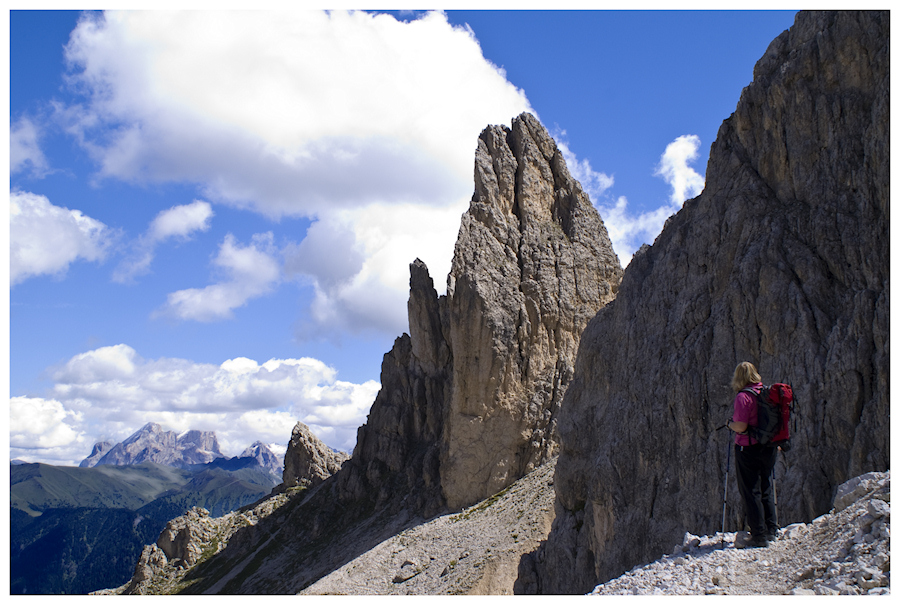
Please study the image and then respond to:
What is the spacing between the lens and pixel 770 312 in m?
26.4

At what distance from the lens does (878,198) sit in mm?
24172

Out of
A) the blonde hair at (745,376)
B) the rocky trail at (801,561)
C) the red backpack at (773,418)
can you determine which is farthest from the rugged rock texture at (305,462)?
the red backpack at (773,418)

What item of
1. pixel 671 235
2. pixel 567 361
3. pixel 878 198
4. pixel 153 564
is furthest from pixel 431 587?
pixel 153 564

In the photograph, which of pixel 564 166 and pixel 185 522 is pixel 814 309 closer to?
pixel 564 166

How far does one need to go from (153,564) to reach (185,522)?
810 cm

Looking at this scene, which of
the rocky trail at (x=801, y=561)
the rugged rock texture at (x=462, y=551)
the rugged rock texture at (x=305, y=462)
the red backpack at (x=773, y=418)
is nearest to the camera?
the rocky trail at (x=801, y=561)

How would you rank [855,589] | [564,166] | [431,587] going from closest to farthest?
[855,589]
[431,587]
[564,166]

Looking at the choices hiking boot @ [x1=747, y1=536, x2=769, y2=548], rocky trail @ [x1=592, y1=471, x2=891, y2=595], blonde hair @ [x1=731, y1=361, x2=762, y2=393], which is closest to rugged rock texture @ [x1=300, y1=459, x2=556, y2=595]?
rocky trail @ [x1=592, y1=471, x2=891, y2=595]

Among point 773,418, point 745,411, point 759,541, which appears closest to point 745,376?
point 745,411

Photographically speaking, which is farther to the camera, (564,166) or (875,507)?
(564,166)

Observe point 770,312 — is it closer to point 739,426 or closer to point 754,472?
point 754,472

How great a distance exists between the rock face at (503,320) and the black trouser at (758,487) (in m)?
66.2

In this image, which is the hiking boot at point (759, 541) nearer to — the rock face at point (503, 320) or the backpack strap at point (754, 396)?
the backpack strap at point (754, 396)

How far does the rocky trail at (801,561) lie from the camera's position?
10.3 metres
